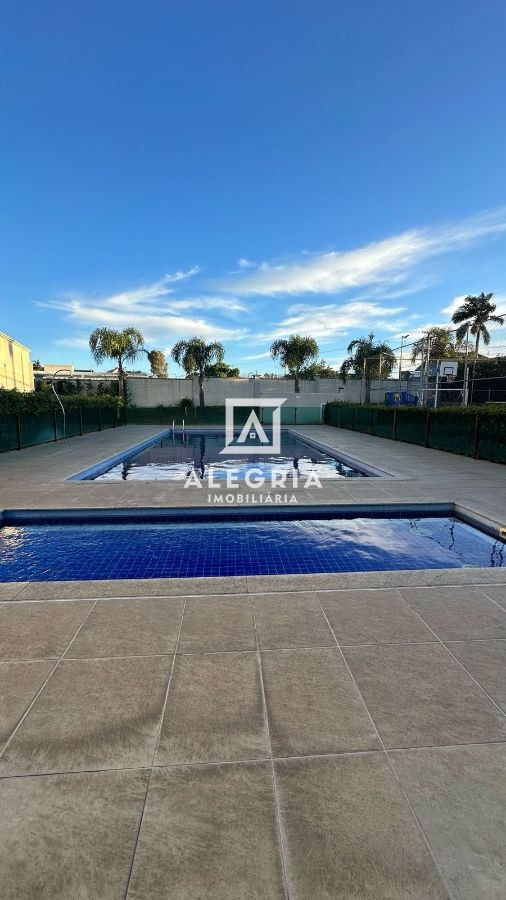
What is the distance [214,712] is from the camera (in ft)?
6.29

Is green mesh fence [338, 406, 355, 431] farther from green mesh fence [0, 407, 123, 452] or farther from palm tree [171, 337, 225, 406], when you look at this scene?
green mesh fence [0, 407, 123, 452]

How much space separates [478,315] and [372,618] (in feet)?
125

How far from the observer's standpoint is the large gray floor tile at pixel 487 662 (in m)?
2.09

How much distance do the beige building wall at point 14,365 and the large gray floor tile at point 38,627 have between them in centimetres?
1772

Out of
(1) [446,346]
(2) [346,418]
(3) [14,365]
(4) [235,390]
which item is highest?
(1) [446,346]

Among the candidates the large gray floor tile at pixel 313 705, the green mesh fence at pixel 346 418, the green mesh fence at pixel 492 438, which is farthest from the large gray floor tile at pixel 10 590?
the green mesh fence at pixel 346 418

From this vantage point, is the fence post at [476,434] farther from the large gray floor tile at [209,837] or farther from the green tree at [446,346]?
the green tree at [446,346]

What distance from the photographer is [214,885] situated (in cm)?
120

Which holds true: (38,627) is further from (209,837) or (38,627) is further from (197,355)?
(197,355)

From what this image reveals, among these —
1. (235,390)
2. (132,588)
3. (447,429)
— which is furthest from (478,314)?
(132,588)

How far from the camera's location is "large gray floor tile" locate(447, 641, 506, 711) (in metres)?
2.09

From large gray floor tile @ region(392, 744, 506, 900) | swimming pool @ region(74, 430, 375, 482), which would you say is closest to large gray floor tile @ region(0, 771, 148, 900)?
large gray floor tile @ region(392, 744, 506, 900)

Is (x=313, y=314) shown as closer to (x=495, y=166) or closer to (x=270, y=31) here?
(x=495, y=166)

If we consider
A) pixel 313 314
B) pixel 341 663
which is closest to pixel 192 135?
pixel 341 663
